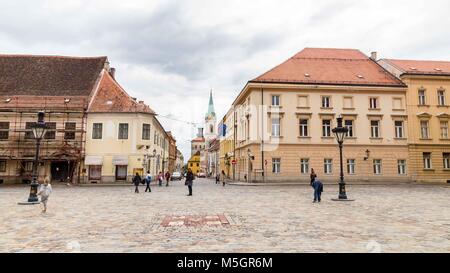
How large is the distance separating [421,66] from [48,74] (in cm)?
4413

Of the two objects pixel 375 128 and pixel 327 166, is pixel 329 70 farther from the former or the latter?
pixel 327 166

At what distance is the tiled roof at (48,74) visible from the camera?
35.4m

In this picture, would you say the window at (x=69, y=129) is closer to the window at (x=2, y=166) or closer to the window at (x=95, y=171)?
the window at (x=95, y=171)

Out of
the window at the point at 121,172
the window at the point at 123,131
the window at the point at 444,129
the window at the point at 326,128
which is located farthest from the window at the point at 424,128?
the window at the point at 121,172

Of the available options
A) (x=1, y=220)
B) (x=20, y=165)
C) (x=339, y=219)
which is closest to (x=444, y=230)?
(x=339, y=219)

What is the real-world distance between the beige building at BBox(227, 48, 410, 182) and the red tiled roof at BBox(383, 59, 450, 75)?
2.60m

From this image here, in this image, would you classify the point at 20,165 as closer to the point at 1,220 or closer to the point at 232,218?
the point at 1,220

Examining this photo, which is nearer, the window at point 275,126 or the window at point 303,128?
the window at point 275,126

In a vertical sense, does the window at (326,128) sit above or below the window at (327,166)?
above

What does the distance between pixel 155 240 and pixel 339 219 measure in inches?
245

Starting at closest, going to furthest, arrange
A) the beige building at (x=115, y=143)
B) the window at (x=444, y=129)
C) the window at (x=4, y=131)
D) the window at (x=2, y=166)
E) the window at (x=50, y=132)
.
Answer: the window at (x=2, y=166) < the window at (x=4, y=131) < the window at (x=50, y=132) < the beige building at (x=115, y=143) < the window at (x=444, y=129)

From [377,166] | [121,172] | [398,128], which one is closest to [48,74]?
[121,172]

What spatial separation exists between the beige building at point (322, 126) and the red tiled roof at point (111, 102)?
12450 mm

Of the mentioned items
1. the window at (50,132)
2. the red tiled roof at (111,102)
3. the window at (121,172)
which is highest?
the red tiled roof at (111,102)
